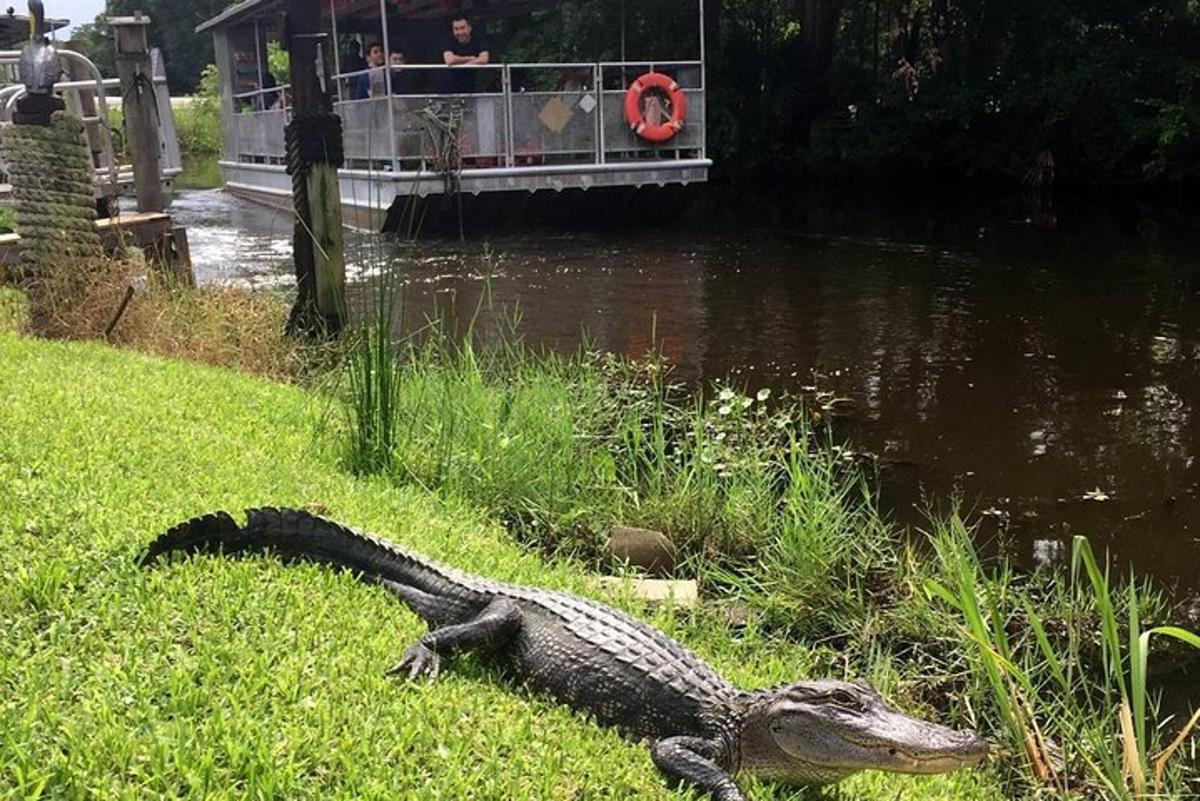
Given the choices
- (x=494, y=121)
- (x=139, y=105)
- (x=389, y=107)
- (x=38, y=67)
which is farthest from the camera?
(x=494, y=121)

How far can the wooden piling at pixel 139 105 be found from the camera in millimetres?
8258

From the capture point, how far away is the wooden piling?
27.1ft

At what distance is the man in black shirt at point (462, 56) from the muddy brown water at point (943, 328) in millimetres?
1926

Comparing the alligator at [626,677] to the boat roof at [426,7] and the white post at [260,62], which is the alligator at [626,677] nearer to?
the boat roof at [426,7]

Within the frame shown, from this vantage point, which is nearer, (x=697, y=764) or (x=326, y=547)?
(x=697, y=764)

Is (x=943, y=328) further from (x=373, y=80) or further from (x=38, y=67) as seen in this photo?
(x=373, y=80)

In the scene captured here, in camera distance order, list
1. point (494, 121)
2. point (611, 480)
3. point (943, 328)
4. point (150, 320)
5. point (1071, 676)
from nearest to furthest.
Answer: point (1071, 676), point (611, 480), point (150, 320), point (943, 328), point (494, 121)

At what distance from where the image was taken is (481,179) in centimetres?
1383

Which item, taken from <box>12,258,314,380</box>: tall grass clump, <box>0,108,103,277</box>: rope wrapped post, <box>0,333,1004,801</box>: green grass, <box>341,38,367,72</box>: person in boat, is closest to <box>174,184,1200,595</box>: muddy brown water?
<box>0,333,1004,801</box>: green grass

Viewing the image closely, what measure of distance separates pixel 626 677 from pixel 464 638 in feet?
1.43

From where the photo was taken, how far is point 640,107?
14.3 metres

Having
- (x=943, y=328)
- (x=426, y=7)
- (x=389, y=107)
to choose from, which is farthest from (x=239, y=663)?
(x=426, y=7)

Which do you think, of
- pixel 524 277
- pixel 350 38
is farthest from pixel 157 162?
pixel 350 38

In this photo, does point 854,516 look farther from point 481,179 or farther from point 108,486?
point 481,179
